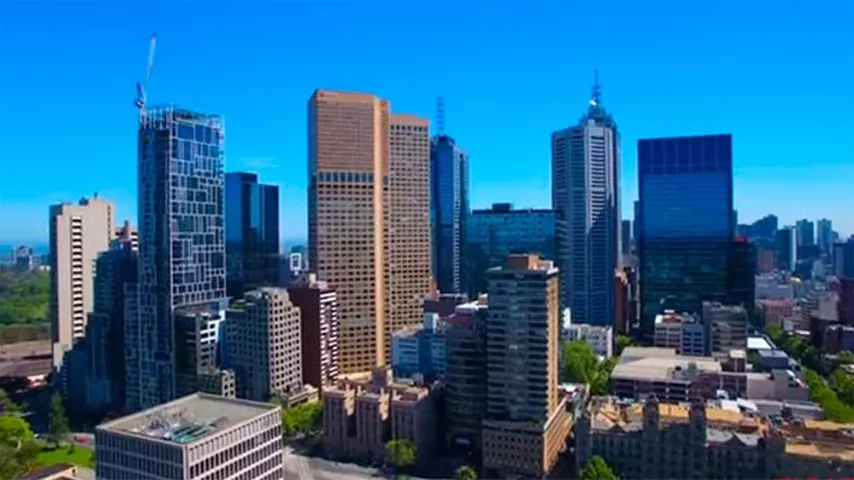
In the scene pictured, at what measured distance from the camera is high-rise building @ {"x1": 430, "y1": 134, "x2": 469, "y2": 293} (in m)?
68.4

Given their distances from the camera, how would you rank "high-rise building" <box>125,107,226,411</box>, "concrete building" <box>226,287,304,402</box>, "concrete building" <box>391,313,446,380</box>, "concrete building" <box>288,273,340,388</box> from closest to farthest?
1. "concrete building" <box>226,287,304,402</box>
2. "high-rise building" <box>125,107,226,411</box>
3. "concrete building" <box>288,273,340,388</box>
4. "concrete building" <box>391,313,446,380</box>

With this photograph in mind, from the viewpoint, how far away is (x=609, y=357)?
44.6 metres

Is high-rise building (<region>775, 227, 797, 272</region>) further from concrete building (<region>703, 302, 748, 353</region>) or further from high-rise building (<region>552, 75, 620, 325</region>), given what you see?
concrete building (<region>703, 302, 748, 353</region>)

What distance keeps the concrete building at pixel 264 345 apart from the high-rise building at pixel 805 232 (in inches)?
3526

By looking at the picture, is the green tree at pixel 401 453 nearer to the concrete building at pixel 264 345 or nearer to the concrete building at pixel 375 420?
the concrete building at pixel 375 420

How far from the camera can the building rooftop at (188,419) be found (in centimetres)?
1950

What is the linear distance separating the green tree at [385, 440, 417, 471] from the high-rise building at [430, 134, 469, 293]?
3990 cm

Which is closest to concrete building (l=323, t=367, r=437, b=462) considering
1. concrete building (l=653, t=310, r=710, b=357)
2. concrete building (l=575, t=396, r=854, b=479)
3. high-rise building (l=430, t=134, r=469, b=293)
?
concrete building (l=575, t=396, r=854, b=479)

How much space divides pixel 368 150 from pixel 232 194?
22.2 metres

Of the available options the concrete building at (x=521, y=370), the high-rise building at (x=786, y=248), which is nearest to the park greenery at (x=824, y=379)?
the concrete building at (x=521, y=370)

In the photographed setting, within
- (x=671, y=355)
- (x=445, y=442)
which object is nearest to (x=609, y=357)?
(x=671, y=355)

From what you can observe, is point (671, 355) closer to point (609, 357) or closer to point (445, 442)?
point (609, 357)

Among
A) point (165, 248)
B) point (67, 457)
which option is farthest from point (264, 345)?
point (67, 457)

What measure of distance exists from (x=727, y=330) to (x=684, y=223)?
47.5 ft
